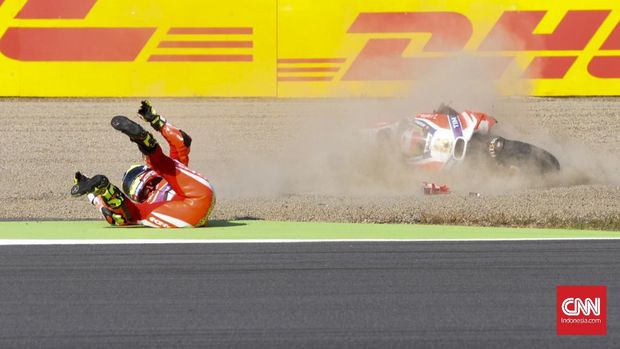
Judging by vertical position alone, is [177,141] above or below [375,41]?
below

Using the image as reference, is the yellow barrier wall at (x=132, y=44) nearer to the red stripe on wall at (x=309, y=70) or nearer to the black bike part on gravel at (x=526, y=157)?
the red stripe on wall at (x=309, y=70)

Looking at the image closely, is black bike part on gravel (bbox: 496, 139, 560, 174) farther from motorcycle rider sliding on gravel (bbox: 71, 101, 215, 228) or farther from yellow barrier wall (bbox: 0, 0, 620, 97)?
motorcycle rider sliding on gravel (bbox: 71, 101, 215, 228)

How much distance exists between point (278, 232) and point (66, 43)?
8.26m

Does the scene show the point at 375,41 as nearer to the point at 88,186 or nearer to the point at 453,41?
the point at 453,41

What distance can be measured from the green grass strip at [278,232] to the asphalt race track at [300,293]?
19.8 inches

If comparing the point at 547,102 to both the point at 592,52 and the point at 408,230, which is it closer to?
the point at 592,52

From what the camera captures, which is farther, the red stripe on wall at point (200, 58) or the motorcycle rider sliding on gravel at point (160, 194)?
the red stripe on wall at point (200, 58)

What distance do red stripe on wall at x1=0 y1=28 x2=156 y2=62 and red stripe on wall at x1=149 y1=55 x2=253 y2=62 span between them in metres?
0.41

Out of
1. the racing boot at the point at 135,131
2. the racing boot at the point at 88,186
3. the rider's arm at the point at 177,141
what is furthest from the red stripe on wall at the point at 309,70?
the racing boot at the point at 88,186

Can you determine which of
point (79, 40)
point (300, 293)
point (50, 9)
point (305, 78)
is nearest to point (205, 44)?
point (305, 78)

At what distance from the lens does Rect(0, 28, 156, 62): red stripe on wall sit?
17.2 metres

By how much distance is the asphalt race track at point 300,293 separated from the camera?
21.0 feet

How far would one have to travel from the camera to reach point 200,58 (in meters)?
17.3

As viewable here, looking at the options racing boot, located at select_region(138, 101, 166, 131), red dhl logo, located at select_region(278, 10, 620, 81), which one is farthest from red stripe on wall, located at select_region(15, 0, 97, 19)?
racing boot, located at select_region(138, 101, 166, 131)
